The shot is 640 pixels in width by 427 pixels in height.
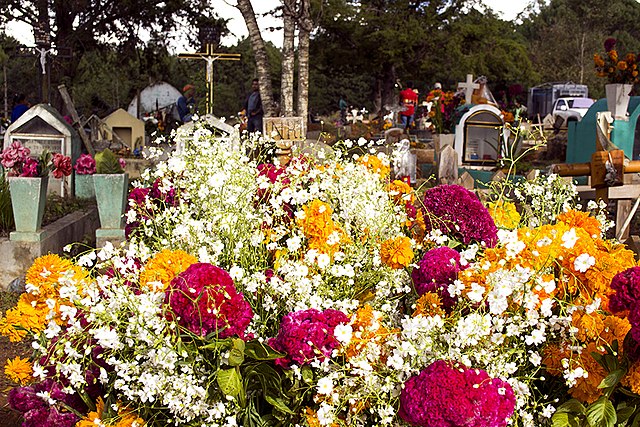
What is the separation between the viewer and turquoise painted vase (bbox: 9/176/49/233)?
7176mm

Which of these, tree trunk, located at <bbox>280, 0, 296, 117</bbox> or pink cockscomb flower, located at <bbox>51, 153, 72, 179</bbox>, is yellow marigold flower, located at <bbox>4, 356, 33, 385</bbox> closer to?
pink cockscomb flower, located at <bbox>51, 153, 72, 179</bbox>

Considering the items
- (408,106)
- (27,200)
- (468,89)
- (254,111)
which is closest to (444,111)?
(468,89)

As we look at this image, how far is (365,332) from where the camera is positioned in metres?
2.17

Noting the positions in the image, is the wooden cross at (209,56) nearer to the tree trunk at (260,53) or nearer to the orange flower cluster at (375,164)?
the tree trunk at (260,53)

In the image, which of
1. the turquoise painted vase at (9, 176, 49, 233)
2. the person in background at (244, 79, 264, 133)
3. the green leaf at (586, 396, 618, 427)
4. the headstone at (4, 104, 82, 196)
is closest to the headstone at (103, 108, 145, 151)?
the person in background at (244, 79, 264, 133)

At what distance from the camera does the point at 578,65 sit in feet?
140

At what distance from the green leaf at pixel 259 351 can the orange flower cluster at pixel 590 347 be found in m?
0.76

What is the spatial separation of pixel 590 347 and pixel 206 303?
3.44ft

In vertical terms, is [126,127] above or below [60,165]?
above

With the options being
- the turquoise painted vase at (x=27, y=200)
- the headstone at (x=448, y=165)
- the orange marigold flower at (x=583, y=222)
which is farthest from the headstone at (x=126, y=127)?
the orange marigold flower at (x=583, y=222)

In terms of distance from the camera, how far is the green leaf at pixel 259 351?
209cm

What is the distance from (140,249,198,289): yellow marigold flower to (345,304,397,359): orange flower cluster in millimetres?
557

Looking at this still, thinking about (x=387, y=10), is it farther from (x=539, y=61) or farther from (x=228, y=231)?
(x=228, y=231)

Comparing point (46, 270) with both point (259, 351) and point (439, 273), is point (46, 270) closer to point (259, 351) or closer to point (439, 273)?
point (259, 351)
